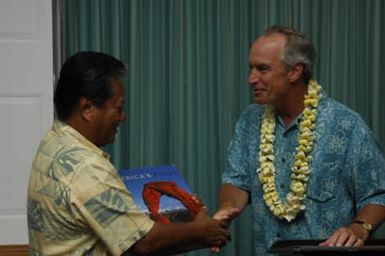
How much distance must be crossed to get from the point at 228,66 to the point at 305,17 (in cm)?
49

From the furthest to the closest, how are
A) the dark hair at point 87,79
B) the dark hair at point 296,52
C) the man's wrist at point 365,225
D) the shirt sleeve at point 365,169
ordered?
1. the dark hair at point 296,52
2. the shirt sleeve at point 365,169
3. the man's wrist at point 365,225
4. the dark hair at point 87,79

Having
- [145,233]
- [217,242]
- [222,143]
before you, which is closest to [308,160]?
[217,242]

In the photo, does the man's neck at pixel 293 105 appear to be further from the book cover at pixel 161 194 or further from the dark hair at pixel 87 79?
the dark hair at pixel 87 79

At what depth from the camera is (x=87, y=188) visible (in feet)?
5.90

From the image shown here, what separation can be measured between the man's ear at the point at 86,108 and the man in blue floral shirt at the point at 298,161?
756mm

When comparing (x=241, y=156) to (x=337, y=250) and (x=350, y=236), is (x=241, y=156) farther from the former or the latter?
(x=337, y=250)

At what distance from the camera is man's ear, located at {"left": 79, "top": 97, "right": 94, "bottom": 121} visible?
190 centimetres

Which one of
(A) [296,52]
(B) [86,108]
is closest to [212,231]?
(B) [86,108]

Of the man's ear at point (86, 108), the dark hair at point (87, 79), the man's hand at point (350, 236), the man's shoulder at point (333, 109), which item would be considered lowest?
the man's hand at point (350, 236)

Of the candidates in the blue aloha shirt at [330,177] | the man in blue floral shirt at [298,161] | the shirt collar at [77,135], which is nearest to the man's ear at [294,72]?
the man in blue floral shirt at [298,161]

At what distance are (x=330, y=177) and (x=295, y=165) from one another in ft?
0.43

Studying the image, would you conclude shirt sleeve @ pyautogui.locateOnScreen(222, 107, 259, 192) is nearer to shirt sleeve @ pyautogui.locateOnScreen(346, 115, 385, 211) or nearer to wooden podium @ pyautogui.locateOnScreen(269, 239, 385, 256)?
shirt sleeve @ pyautogui.locateOnScreen(346, 115, 385, 211)

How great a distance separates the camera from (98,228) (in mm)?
1814

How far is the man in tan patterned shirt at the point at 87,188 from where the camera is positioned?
5.93ft
